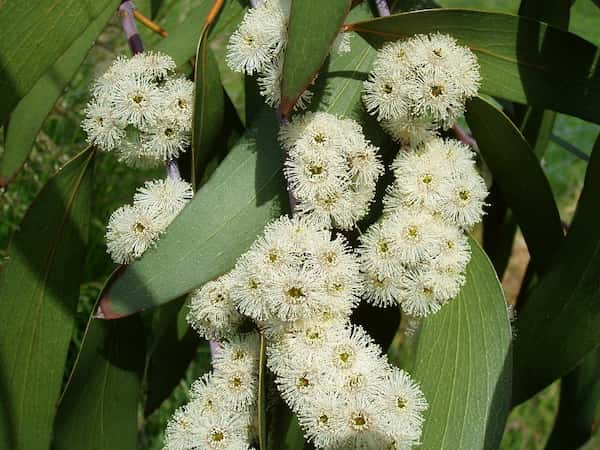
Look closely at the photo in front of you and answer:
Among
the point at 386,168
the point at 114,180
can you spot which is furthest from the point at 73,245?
the point at 114,180

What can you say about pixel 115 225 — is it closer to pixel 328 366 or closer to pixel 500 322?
pixel 328 366

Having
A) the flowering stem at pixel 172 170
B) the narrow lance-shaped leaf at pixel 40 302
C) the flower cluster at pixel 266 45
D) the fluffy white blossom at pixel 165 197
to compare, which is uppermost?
the flower cluster at pixel 266 45

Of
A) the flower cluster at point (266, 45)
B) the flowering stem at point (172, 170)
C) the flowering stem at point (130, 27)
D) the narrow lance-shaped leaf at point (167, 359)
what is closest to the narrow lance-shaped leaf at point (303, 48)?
the flower cluster at point (266, 45)

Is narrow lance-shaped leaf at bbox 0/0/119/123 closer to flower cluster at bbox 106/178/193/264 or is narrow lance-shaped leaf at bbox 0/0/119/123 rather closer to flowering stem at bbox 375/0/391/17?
flower cluster at bbox 106/178/193/264

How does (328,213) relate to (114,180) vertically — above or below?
above

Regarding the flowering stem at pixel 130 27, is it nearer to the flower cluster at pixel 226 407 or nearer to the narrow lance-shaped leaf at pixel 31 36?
the narrow lance-shaped leaf at pixel 31 36
